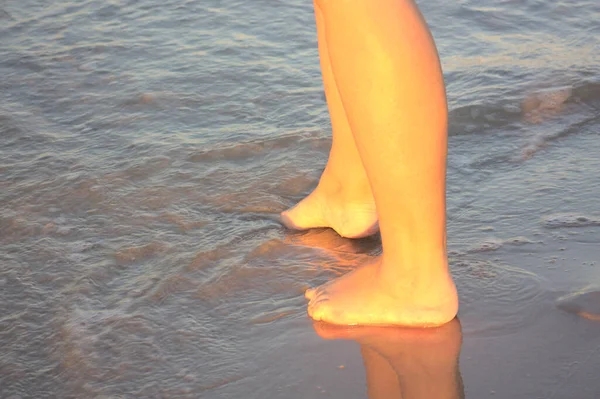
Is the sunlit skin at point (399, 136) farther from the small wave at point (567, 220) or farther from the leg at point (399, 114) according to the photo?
the small wave at point (567, 220)

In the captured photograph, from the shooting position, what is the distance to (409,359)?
175 cm

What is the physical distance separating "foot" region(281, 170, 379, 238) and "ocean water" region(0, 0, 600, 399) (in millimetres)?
37

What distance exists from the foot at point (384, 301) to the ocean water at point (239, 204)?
6 cm

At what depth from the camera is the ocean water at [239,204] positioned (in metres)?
1.78

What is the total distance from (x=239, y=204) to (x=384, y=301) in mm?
820

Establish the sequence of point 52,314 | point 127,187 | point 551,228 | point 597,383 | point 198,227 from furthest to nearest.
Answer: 1. point 127,187
2. point 198,227
3. point 551,228
4. point 52,314
5. point 597,383

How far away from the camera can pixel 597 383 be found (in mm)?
1633

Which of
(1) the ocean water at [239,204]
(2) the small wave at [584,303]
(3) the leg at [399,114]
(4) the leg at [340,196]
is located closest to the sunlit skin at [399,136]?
(3) the leg at [399,114]

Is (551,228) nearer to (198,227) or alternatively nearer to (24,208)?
(198,227)

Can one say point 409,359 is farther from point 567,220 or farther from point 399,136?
point 567,220

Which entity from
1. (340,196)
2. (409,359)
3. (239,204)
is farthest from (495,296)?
(239,204)

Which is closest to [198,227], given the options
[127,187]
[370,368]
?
[127,187]

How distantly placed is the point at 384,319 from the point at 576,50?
2341mm

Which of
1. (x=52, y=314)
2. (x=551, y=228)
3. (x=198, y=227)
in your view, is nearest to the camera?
(x=52, y=314)
